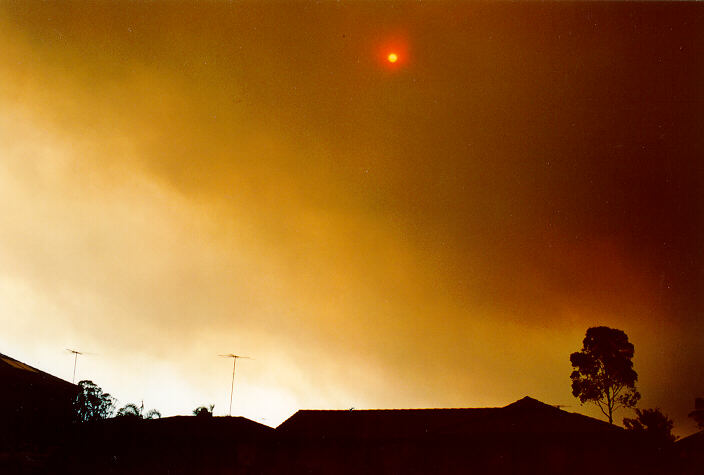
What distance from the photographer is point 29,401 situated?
131 ft

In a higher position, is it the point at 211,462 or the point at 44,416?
the point at 44,416

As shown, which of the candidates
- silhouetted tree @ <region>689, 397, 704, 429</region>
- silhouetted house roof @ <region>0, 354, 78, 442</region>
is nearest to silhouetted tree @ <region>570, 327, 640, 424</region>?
silhouetted tree @ <region>689, 397, 704, 429</region>

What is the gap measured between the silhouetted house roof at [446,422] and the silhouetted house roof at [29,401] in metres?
18.7

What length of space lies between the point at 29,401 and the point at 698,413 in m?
56.1

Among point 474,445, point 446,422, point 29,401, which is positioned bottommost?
point 474,445

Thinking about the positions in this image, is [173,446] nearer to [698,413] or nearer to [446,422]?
[446,422]

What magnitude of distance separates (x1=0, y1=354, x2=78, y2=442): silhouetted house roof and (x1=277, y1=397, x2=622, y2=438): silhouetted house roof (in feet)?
61.3

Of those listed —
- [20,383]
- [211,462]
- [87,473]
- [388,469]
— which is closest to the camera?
[388,469]

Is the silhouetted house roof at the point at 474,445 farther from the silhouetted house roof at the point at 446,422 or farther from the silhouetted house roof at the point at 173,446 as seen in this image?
the silhouetted house roof at the point at 173,446

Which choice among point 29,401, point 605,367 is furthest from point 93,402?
point 605,367

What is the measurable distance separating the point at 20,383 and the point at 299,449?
22.3 m

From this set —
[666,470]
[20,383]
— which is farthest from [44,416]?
[666,470]

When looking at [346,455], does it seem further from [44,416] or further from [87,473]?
[44,416]

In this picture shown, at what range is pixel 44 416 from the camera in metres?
41.2
